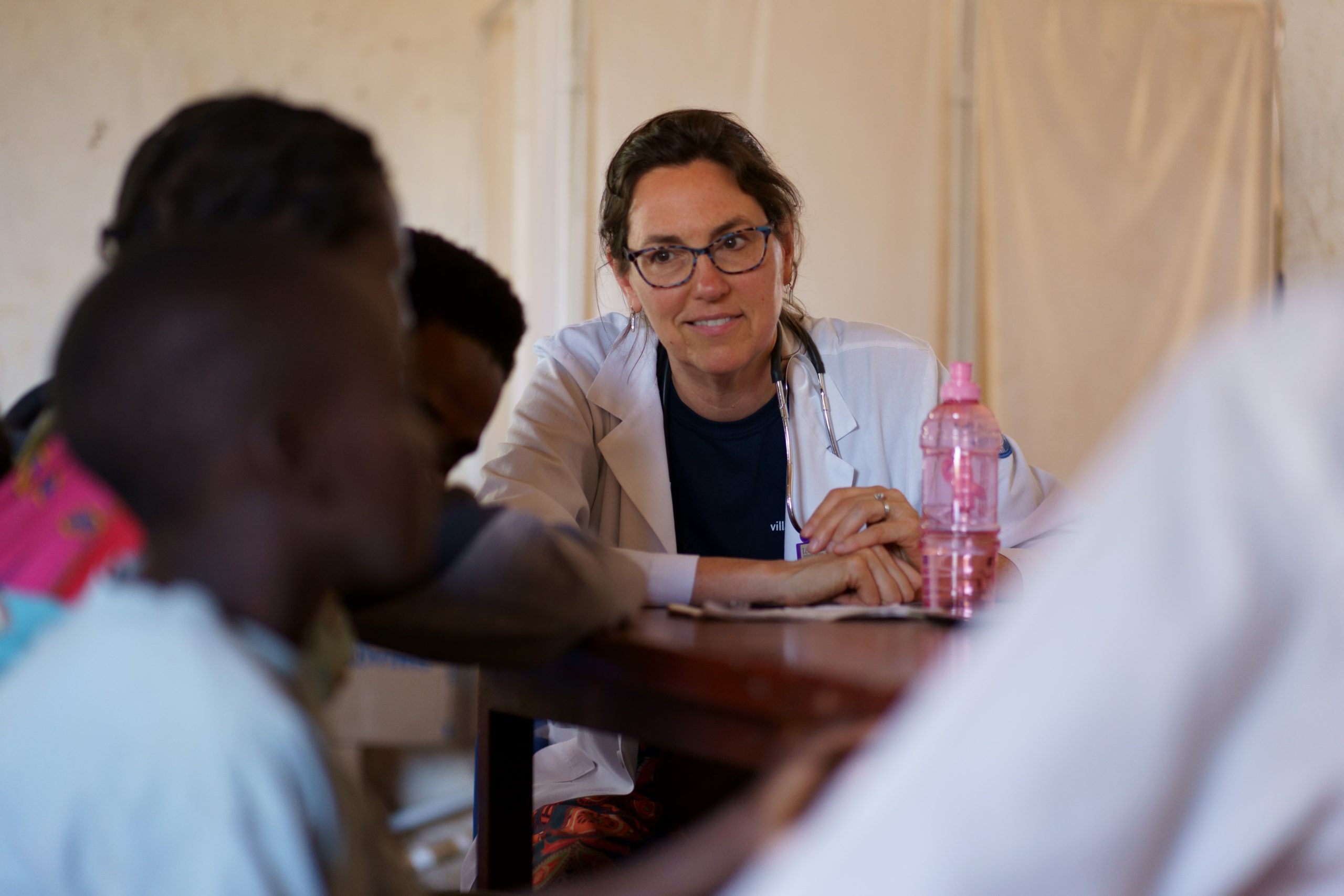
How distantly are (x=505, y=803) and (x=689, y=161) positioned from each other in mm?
1040

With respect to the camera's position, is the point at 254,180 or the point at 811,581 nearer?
the point at 254,180

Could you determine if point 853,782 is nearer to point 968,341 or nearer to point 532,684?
point 532,684

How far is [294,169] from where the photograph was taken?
0.77m

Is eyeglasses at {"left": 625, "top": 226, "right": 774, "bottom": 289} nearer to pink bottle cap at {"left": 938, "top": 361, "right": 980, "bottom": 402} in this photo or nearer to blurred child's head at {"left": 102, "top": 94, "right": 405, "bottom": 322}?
pink bottle cap at {"left": 938, "top": 361, "right": 980, "bottom": 402}

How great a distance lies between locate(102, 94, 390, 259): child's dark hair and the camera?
0.75 m

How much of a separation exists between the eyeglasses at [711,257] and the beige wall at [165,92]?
1.40 metres

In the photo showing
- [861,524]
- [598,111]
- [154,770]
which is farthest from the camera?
[598,111]

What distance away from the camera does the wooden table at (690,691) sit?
2.67 ft

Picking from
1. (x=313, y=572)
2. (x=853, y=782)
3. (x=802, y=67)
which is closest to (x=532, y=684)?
(x=313, y=572)

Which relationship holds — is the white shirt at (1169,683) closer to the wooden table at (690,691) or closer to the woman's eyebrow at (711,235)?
the wooden table at (690,691)

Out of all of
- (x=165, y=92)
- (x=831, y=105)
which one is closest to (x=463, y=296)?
(x=831, y=105)

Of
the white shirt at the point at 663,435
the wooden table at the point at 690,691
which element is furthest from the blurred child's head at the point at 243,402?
the white shirt at the point at 663,435

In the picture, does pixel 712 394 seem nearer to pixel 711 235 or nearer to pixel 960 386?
pixel 711 235

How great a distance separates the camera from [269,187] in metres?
0.76
